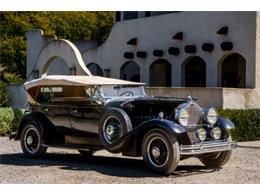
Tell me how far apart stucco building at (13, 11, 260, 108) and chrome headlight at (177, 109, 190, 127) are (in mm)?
7606

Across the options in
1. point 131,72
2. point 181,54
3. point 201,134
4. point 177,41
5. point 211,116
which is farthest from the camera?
point 131,72

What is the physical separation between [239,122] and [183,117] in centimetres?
568

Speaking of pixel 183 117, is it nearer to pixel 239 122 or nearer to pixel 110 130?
pixel 110 130

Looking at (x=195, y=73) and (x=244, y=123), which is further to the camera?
(x=195, y=73)

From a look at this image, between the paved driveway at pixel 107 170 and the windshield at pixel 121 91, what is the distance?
1284 mm

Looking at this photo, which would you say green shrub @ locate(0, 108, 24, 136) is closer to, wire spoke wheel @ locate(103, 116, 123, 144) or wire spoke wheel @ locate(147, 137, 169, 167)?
wire spoke wheel @ locate(103, 116, 123, 144)

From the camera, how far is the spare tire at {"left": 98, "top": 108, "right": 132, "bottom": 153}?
9164 mm

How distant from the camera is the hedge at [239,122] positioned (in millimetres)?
14203

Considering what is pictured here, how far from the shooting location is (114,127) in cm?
938

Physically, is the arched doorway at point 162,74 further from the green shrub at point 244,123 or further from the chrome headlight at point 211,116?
the chrome headlight at point 211,116

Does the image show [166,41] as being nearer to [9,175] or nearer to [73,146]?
[73,146]

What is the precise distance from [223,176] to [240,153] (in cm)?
331

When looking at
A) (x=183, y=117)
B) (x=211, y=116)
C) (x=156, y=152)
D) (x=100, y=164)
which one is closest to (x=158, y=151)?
(x=156, y=152)

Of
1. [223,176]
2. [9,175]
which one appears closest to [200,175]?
[223,176]
